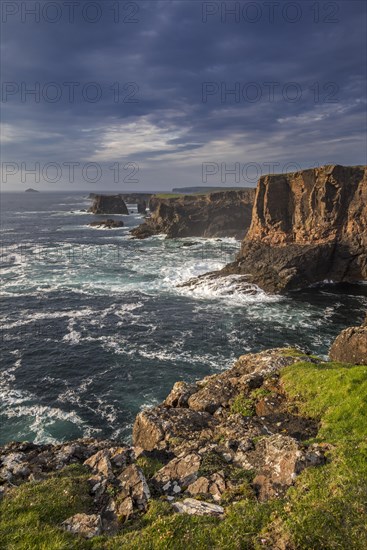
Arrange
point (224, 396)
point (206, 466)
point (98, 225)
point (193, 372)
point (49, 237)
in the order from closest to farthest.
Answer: point (206, 466) < point (224, 396) < point (193, 372) < point (49, 237) < point (98, 225)

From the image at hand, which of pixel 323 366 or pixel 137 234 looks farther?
pixel 137 234

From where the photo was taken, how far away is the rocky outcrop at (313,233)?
62.9 m

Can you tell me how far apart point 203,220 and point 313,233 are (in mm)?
64348

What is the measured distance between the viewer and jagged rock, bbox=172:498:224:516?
372 inches

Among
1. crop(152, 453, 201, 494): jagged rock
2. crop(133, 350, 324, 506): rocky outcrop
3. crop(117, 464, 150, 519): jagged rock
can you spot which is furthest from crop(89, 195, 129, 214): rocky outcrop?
crop(117, 464, 150, 519): jagged rock

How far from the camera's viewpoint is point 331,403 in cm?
1628

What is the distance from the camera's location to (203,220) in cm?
12850

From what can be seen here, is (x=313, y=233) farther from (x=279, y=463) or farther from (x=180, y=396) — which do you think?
(x=279, y=463)

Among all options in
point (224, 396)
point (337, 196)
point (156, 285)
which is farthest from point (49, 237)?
point (224, 396)

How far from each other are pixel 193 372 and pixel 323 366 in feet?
50.1

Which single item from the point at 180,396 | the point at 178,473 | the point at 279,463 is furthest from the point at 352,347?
the point at 178,473

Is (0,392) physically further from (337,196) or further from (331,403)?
(337,196)

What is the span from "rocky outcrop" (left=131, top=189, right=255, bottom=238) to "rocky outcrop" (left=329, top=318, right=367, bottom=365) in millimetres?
93189

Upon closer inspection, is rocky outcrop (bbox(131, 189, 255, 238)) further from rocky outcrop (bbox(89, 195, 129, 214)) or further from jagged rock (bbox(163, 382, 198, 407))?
jagged rock (bbox(163, 382, 198, 407))
